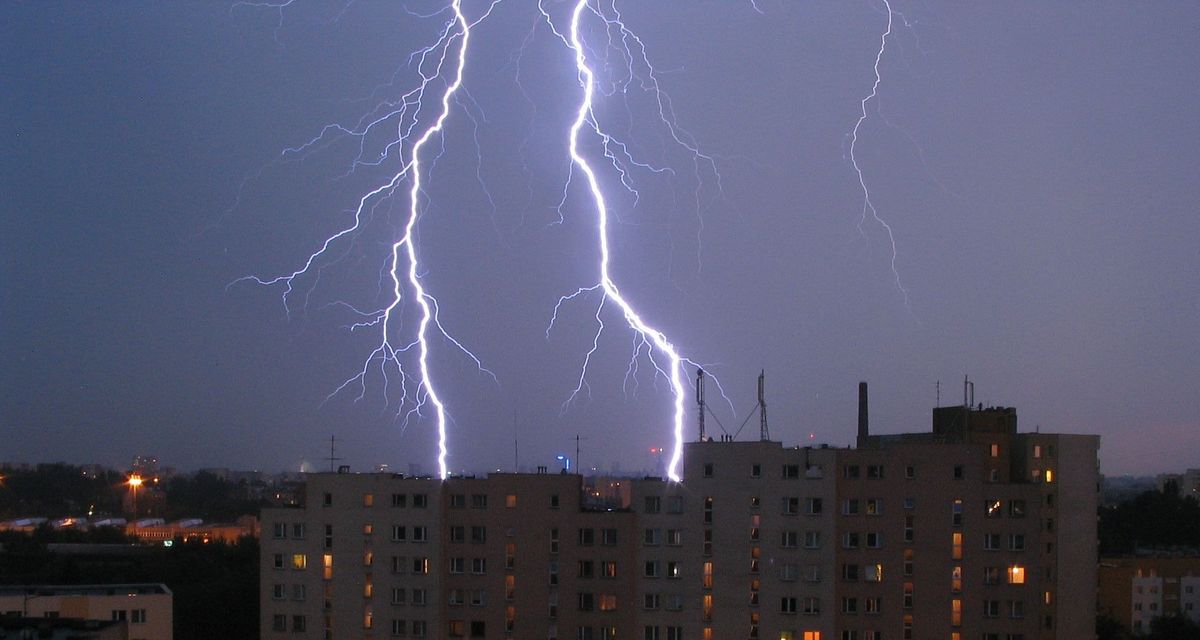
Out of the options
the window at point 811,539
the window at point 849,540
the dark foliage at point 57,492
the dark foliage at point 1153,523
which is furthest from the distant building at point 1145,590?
the dark foliage at point 57,492

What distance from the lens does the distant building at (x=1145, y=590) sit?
30891 millimetres

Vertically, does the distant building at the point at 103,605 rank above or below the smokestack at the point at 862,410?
below

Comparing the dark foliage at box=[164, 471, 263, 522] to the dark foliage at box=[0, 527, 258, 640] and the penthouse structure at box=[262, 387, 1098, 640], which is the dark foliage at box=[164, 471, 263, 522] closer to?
the dark foliage at box=[0, 527, 258, 640]

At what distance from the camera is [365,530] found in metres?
19.9

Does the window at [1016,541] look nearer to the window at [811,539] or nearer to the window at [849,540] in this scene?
the window at [849,540]

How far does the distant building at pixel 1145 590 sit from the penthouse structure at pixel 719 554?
40.8 feet

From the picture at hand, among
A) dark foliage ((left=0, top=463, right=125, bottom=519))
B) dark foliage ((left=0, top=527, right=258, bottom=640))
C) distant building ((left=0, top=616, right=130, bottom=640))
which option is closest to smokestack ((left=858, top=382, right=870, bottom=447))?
dark foliage ((left=0, top=527, right=258, bottom=640))

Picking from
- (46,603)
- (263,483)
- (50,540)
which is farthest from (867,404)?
(263,483)

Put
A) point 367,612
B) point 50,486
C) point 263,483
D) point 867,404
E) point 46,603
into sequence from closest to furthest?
1. point 46,603
2. point 367,612
3. point 867,404
4. point 50,486
5. point 263,483

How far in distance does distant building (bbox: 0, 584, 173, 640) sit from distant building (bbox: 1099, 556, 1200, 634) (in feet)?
72.5

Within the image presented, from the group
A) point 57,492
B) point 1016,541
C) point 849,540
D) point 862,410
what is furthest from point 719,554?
point 57,492

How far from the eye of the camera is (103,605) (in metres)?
18.6

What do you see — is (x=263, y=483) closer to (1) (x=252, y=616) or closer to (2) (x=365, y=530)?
(1) (x=252, y=616)

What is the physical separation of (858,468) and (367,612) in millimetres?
7989
